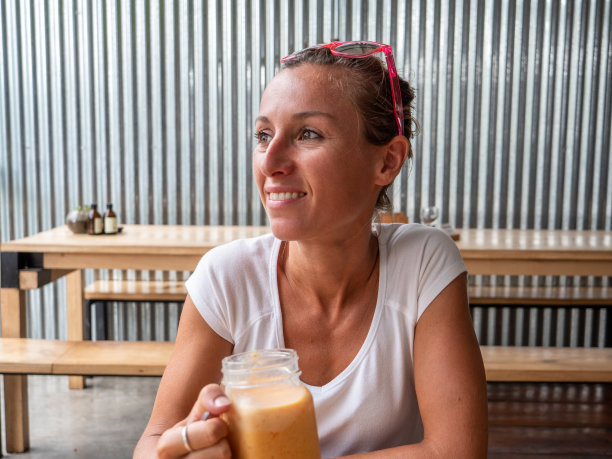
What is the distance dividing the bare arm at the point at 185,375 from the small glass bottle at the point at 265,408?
0.98ft

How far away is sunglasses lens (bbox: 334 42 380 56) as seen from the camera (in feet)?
3.95

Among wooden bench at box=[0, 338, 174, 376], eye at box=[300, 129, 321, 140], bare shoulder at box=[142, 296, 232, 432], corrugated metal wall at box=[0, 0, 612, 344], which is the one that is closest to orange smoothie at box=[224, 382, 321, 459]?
bare shoulder at box=[142, 296, 232, 432]

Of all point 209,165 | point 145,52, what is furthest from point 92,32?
point 209,165

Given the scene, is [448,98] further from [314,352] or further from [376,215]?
[314,352]

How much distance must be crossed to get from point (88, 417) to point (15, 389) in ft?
1.85

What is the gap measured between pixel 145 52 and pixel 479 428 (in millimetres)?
3796

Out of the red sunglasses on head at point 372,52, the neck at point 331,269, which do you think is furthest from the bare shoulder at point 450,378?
the red sunglasses on head at point 372,52

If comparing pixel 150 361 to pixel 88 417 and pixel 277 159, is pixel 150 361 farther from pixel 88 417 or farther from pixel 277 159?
pixel 277 159

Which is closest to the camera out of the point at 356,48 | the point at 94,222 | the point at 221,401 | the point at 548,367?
the point at 221,401

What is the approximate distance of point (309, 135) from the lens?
44.2 inches

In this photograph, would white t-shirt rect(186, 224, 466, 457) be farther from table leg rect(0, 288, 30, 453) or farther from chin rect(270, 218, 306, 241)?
table leg rect(0, 288, 30, 453)

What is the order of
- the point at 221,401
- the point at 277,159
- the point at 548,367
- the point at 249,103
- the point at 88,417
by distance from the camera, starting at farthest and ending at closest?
the point at 249,103 → the point at 88,417 → the point at 548,367 → the point at 277,159 → the point at 221,401

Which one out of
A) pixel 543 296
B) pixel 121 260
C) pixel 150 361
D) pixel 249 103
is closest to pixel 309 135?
pixel 150 361

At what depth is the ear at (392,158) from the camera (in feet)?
4.08
